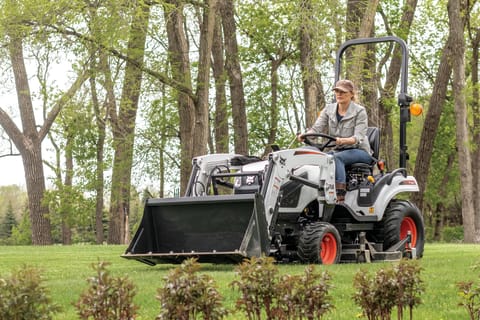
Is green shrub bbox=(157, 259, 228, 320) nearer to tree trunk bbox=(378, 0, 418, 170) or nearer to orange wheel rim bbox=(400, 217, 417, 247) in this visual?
orange wheel rim bbox=(400, 217, 417, 247)

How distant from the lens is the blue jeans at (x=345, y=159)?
11.4m

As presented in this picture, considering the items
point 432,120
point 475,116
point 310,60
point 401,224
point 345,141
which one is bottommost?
point 401,224

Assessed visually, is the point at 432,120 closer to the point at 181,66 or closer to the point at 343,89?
the point at 181,66

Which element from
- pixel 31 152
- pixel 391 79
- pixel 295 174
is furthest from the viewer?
pixel 31 152

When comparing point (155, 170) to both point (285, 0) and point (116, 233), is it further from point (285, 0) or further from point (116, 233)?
point (285, 0)

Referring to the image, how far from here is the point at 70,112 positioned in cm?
3119

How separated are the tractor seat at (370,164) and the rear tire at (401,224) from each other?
2.23 ft

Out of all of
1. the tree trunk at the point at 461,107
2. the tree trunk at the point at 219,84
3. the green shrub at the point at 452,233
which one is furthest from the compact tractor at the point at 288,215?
the green shrub at the point at 452,233

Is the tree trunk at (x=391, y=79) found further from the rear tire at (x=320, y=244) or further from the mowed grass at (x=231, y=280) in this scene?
the mowed grass at (x=231, y=280)

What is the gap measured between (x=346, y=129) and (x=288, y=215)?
1.36 metres

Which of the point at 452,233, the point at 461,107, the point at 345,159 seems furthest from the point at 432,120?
the point at 452,233

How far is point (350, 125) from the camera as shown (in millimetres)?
11672

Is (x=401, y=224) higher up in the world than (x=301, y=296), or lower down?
higher up

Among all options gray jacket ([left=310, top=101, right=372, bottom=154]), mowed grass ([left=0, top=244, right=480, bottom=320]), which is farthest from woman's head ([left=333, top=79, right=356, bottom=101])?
mowed grass ([left=0, top=244, right=480, bottom=320])
